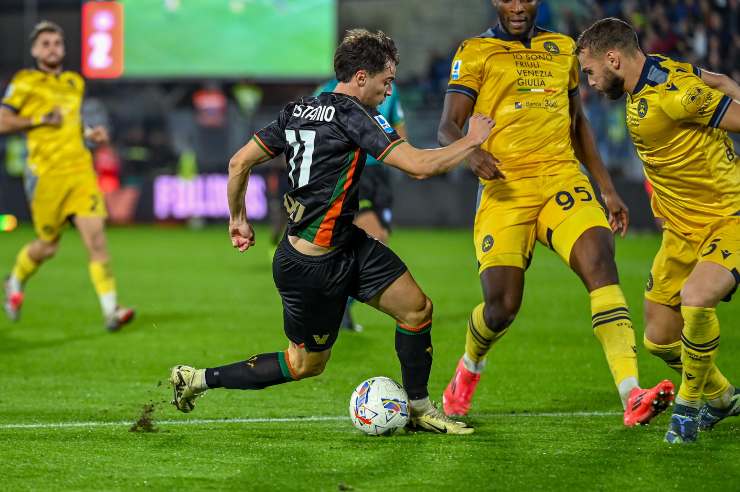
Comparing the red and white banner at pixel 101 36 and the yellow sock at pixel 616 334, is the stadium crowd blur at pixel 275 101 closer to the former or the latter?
the red and white banner at pixel 101 36

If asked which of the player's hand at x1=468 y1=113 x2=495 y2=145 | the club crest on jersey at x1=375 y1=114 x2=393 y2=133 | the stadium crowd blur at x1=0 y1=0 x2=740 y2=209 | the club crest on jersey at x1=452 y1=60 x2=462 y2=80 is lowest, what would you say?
the stadium crowd blur at x1=0 y1=0 x2=740 y2=209

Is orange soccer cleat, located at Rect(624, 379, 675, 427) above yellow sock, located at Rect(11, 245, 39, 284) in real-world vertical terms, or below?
above

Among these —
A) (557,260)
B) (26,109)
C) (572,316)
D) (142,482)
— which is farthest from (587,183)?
(557,260)

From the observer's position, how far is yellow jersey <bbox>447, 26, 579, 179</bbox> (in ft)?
21.7

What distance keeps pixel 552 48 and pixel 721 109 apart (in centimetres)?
134

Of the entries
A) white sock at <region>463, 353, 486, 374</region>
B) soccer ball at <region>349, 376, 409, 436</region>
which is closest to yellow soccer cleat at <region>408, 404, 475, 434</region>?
soccer ball at <region>349, 376, 409, 436</region>

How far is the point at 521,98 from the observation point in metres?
6.65

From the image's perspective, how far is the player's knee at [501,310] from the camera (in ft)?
21.3

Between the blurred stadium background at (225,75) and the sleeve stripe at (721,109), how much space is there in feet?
48.8

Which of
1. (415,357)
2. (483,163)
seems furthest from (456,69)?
(415,357)

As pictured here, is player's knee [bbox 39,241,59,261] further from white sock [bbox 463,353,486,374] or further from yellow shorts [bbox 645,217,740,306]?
yellow shorts [bbox 645,217,740,306]

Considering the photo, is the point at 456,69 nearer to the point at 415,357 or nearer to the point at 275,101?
the point at 415,357

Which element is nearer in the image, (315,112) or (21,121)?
(315,112)

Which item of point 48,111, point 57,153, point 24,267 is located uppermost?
point 48,111
